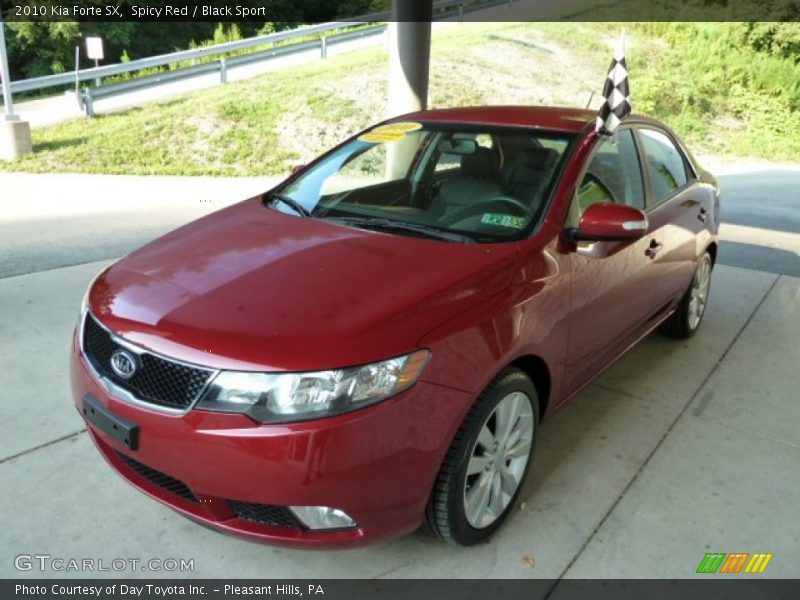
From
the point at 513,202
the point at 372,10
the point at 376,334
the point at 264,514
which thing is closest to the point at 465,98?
the point at 513,202

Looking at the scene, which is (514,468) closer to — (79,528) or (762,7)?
(79,528)

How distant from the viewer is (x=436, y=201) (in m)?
3.22

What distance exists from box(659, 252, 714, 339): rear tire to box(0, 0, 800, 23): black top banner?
17.9 metres

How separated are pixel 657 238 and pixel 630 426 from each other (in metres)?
0.98

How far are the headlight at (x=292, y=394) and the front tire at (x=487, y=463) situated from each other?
0.42m

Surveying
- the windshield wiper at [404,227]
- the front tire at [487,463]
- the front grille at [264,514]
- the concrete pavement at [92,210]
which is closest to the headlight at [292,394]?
the front grille at [264,514]

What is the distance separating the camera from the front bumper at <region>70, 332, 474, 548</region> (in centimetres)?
205

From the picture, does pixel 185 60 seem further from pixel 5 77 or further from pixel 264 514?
pixel 264 514

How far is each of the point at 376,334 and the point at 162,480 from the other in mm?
878

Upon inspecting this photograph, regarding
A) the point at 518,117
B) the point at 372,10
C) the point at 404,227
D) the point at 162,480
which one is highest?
Answer: the point at 372,10

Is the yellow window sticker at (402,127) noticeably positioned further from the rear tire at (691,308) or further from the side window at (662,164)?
the rear tire at (691,308)

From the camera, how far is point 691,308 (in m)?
4.54

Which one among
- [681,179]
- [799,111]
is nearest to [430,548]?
[681,179]

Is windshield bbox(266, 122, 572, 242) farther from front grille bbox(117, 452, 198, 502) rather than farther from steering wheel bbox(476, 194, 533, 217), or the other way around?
front grille bbox(117, 452, 198, 502)
